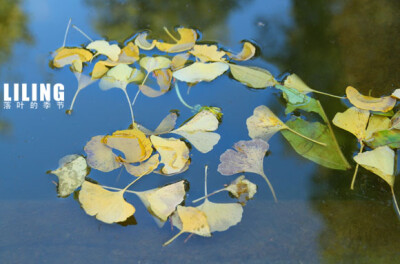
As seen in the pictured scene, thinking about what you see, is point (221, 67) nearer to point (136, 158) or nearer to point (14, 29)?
point (136, 158)

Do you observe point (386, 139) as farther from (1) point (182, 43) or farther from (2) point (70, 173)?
(2) point (70, 173)

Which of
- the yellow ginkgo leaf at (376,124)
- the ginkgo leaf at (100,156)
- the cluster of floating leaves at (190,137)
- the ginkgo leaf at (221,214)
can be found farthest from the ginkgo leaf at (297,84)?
the ginkgo leaf at (100,156)

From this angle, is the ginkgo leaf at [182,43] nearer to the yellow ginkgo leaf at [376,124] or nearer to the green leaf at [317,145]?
the green leaf at [317,145]

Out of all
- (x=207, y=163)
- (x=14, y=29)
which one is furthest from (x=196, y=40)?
(x=14, y=29)

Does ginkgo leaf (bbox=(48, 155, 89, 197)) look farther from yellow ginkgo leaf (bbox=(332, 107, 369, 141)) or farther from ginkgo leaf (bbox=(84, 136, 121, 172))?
yellow ginkgo leaf (bbox=(332, 107, 369, 141))

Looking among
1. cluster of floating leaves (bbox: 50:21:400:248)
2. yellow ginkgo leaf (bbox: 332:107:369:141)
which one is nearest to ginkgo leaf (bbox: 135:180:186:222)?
cluster of floating leaves (bbox: 50:21:400:248)

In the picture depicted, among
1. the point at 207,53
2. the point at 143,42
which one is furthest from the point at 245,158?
the point at 143,42
